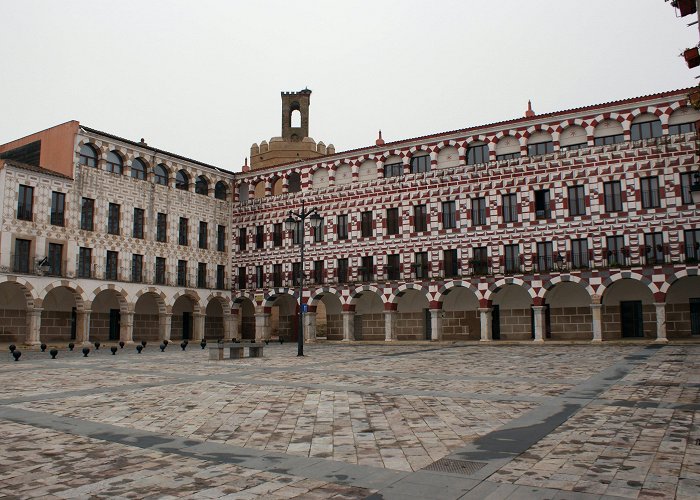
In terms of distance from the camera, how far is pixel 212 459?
6.89 m

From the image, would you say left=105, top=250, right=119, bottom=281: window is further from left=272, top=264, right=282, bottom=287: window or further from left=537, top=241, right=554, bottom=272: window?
left=537, top=241, right=554, bottom=272: window

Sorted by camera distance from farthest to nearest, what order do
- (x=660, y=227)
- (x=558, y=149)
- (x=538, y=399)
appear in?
(x=558, y=149)
(x=660, y=227)
(x=538, y=399)

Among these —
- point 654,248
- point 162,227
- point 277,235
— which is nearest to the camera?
point 654,248

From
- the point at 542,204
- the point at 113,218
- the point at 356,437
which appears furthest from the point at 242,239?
the point at 356,437

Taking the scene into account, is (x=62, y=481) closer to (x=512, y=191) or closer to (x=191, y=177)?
(x=512, y=191)

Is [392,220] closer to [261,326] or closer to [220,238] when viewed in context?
[261,326]

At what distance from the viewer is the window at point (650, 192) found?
3195 cm

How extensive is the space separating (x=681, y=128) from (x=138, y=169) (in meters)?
33.2

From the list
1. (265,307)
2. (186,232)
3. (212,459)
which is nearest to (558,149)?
(265,307)

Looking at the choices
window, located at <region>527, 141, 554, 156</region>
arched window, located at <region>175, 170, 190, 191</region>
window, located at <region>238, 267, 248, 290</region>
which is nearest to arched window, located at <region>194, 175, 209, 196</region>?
arched window, located at <region>175, 170, 190, 191</region>

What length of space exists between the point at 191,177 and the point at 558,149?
25.3 metres

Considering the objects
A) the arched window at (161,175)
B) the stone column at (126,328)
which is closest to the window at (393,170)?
the arched window at (161,175)

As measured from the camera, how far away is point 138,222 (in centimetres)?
3903

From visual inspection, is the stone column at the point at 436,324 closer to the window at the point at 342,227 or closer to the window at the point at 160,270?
the window at the point at 342,227
